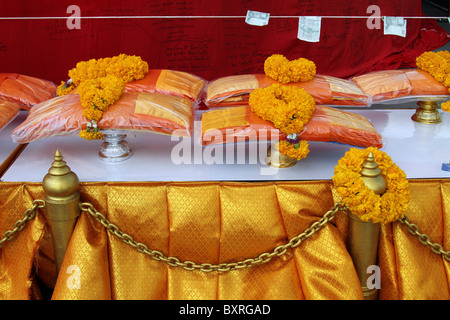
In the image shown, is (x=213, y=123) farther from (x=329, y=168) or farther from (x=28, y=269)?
(x=28, y=269)

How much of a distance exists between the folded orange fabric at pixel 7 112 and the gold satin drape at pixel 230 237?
0.36 meters

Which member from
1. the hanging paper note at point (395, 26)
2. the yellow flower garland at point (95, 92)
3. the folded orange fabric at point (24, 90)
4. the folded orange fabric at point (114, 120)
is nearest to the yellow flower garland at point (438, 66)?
the hanging paper note at point (395, 26)

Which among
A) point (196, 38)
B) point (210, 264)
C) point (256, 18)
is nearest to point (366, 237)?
point (210, 264)

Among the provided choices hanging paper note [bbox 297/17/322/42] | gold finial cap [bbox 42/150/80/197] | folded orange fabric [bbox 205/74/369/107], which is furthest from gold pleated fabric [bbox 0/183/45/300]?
hanging paper note [bbox 297/17/322/42]

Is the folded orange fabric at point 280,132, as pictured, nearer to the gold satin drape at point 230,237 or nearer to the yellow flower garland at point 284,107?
the yellow flower garland at point 284,107

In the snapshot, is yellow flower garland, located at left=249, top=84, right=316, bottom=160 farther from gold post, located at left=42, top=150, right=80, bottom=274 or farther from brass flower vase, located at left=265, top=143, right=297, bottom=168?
gold post, located at left=42, top=150, right=80, bottom=274

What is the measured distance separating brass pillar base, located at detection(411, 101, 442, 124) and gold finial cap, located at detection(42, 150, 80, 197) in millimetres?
1508

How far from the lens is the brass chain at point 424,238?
60.0 inches

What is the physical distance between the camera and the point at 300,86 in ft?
6.96

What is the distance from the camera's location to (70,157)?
73.0 inches

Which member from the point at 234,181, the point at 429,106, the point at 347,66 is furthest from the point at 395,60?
the point at 234,181

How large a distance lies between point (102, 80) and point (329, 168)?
2.84 feet

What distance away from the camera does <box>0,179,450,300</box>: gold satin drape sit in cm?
154
